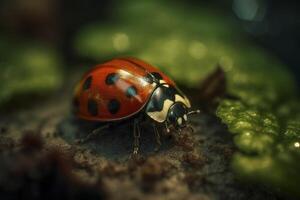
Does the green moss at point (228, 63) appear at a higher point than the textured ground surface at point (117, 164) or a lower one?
higher

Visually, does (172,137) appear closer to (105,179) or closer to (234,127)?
(234,127)

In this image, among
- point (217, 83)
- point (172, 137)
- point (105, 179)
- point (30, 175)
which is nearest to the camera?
point (30, 175)

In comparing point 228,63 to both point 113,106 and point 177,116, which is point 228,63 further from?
point 113,106

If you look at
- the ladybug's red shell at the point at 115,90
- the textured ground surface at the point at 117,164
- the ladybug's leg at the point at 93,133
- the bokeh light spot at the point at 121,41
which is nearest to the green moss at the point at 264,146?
the textured ground surface at the point at 117,164

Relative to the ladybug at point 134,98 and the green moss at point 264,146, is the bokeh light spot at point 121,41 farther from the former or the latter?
the green moss at point 264,146

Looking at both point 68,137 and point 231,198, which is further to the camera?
point 68,137

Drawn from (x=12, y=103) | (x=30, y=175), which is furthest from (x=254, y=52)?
(x=30, y=175)

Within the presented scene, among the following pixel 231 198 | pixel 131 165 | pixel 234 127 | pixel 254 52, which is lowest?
pixel 231 198

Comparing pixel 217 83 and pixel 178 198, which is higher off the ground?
pixel 217 83
